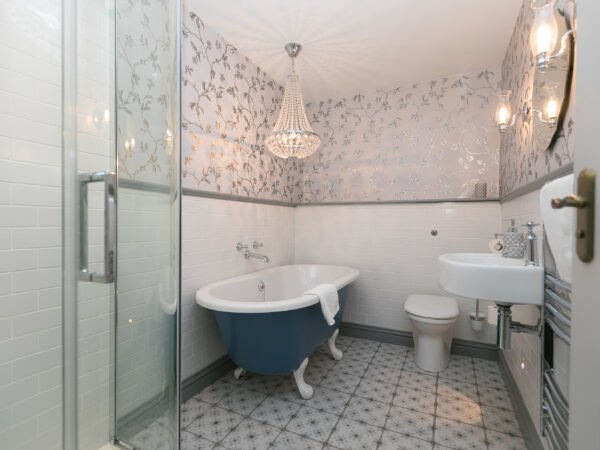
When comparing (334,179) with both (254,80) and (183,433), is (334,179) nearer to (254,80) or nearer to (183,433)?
(254,80)

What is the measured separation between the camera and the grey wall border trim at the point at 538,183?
3.47ft

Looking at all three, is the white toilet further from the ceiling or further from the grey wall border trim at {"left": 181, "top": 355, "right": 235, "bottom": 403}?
the ceiling

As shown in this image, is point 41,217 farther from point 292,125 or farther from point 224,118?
point 292,125

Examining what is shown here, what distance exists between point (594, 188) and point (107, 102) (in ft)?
5.07

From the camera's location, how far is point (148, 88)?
42.8 inches

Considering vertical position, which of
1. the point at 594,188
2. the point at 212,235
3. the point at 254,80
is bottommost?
the point at 212,235

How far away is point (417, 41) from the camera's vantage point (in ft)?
6.93

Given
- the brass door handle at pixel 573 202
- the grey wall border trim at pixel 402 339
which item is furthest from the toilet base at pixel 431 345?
the brass door handle at pixel 573 202

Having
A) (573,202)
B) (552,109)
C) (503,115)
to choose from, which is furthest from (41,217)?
(503,115)

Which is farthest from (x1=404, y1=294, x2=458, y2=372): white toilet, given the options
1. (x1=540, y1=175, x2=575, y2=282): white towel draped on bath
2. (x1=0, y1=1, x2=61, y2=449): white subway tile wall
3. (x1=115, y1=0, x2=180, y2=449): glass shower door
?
(x1=0, y1=1, x2=61, y2=449): white subway tile wall

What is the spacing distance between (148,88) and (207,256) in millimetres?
1154

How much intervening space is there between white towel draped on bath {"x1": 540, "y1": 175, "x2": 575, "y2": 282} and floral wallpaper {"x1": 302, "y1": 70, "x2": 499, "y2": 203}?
68.9 inches

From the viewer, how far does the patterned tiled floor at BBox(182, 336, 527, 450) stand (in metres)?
1.46

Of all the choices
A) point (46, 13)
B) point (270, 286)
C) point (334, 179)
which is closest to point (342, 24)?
point (334, 179)
